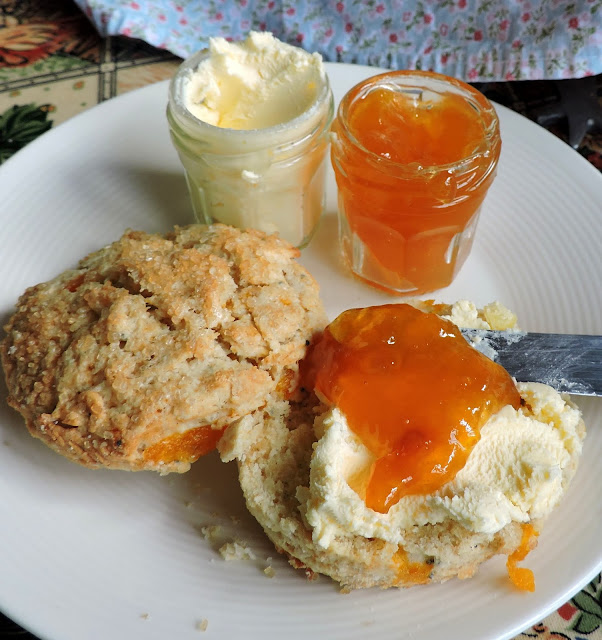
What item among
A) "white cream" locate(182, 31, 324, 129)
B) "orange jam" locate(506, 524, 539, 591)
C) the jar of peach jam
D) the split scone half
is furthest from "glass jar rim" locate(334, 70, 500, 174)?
"orange jam" locate(506, 524, 539, 591)

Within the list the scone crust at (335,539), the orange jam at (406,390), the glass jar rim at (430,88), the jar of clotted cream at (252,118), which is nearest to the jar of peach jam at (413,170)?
the glass jar rim at (430,88)

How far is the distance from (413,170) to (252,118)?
2.36 ft

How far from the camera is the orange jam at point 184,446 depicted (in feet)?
6.48

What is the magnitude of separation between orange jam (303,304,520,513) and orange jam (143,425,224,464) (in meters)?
0.37

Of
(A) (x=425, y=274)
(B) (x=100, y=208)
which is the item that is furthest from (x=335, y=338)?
(B) (x=100, y=208)

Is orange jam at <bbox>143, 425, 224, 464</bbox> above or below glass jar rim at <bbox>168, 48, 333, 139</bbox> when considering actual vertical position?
below

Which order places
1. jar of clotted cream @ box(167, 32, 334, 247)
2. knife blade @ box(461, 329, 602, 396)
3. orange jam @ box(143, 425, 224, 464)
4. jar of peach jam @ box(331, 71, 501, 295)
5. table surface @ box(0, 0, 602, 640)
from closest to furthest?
orange jam @ box(143, 425, 224, 464), knife blade @ box(461, 329, 602, 396), jar of peach jam @ box(331, 71, 501, 295), jar of clotted cream @ box(167, 32, 334, 247), table surface @ box(0, 0, 602, 640)

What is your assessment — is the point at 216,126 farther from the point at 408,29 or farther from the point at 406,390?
the point at 408,29

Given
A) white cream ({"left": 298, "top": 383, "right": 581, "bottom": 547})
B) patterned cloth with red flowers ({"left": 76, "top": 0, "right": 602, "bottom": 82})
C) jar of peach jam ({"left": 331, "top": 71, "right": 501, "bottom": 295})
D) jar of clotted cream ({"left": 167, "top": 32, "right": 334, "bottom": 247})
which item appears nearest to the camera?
white cream ({"left": 298, "top": 383, "right": 581, "bottom": 547})

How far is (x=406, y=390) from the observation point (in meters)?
1.96

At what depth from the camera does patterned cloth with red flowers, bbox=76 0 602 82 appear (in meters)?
3.48

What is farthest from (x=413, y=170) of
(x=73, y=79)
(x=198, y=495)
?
(x=73, y=79)

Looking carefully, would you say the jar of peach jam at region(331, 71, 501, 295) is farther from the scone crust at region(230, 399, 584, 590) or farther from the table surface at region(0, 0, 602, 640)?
the table surface at region(0, 0, 602, 640)

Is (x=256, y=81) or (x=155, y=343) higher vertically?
(x=256, y=81)
